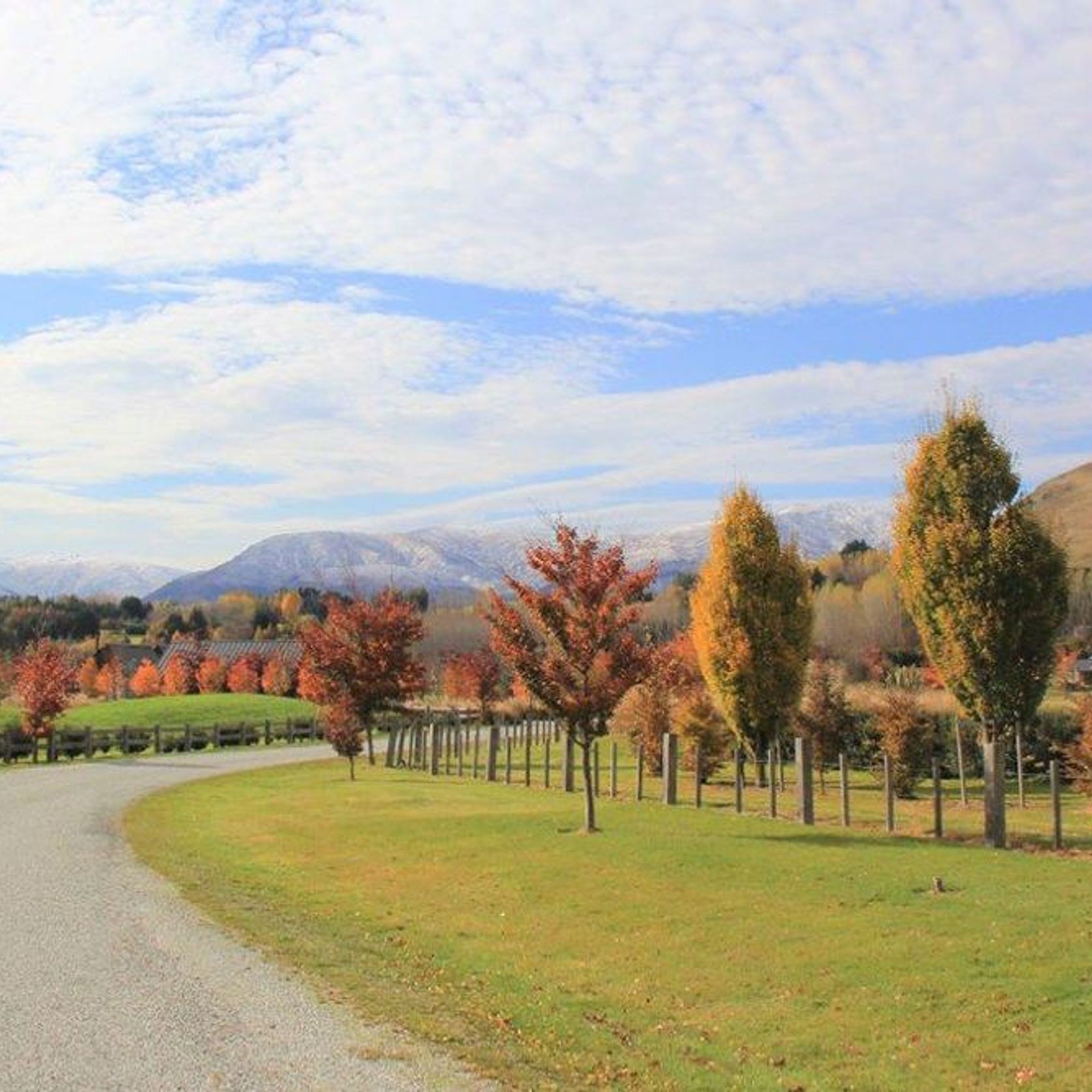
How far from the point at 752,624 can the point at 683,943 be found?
19.4 m

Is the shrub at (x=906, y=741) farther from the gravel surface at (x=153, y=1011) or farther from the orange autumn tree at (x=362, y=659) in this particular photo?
the gravel surface at (x=153, y=1011)

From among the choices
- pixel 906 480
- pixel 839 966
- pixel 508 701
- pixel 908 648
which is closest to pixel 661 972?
pixel 839 966

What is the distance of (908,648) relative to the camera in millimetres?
84062

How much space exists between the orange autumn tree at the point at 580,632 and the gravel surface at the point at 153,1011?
8.27 meters

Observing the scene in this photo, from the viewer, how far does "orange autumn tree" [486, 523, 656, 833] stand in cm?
2331

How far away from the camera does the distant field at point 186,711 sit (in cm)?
6675

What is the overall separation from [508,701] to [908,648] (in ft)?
90.8

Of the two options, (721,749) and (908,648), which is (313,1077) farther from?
(908,648)

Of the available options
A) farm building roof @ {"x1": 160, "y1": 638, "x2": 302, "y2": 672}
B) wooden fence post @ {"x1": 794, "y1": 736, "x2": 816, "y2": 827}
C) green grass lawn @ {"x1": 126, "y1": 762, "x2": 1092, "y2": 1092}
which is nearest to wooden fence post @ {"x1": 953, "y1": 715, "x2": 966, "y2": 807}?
wooden fence post @ {"x1": 794, "y1": 736, "x2": 816, "y2": 827}

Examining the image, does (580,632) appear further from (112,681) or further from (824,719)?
(112,681)

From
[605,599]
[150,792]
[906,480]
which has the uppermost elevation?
[906,480]

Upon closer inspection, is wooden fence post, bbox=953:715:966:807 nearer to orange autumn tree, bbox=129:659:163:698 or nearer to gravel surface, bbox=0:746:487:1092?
gravel surface, bbox=0:746:487:1092

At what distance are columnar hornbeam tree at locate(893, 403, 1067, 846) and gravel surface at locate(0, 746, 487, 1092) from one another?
13708 mm

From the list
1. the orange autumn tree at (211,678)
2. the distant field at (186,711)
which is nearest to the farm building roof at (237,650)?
the orange autumn tree at (211,678)
